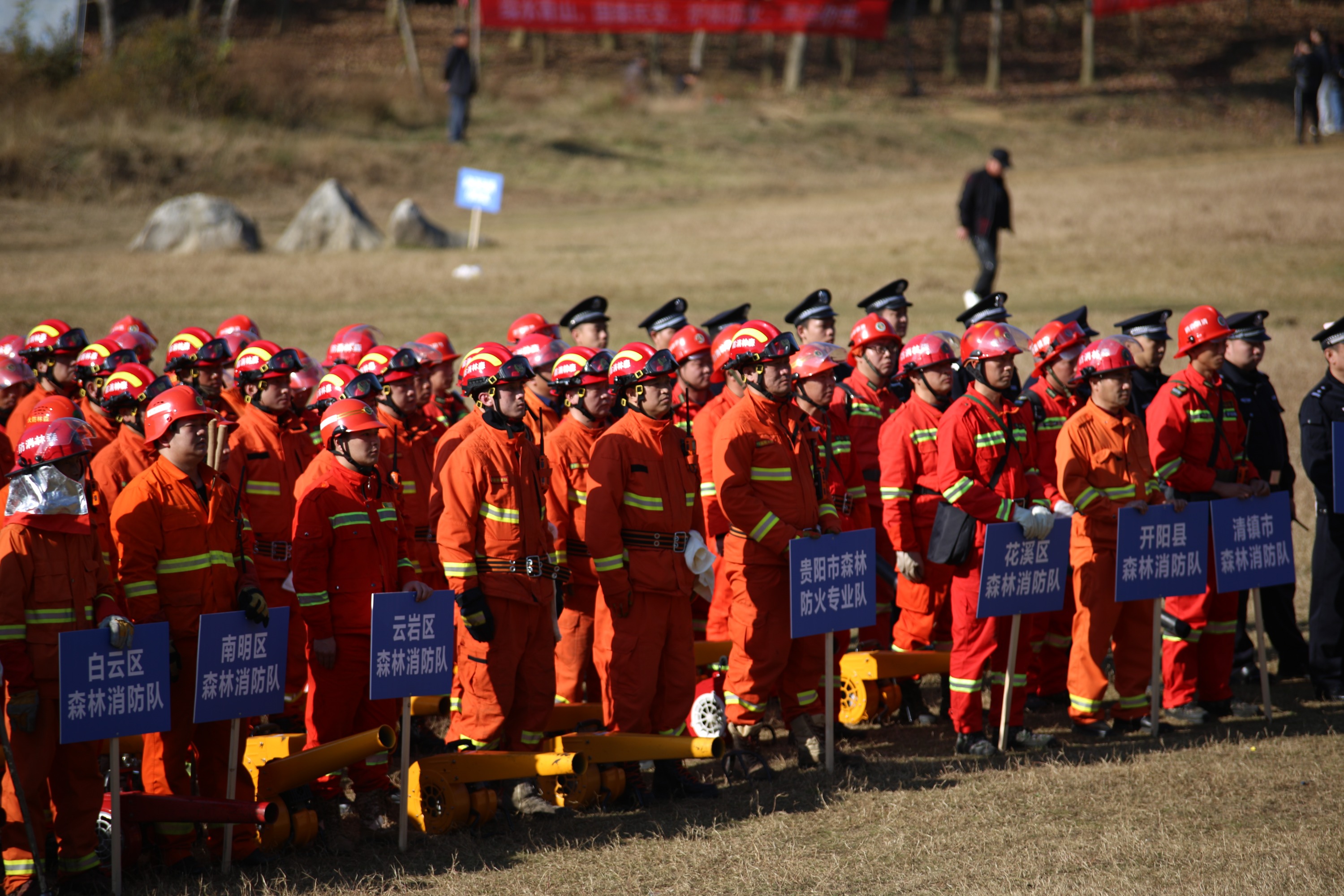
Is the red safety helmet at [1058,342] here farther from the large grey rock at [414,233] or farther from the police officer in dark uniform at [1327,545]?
the large grey rock at [414,233]

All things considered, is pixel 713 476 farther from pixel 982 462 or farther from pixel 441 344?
pixel 441 344

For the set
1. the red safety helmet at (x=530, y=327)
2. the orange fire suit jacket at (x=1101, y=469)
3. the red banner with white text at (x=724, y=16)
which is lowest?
the orange fire suit jacket at (x=1101, y=469)

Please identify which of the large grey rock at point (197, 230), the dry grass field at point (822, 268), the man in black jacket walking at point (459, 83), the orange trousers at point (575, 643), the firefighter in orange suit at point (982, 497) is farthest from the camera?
the man in black jacket walking at point (459, 83)

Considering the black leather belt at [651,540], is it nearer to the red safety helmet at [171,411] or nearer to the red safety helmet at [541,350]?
the red safety helmet at [541,350]

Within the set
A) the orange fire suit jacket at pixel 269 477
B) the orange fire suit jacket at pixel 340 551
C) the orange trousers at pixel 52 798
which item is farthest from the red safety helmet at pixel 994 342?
the orange trousers at pixel 52 798

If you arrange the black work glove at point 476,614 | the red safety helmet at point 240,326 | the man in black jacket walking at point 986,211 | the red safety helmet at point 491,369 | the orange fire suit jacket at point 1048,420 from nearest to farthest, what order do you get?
1. the black work glove at point 476,614
2. the red safety helmet at point 491,369
3. the orange fire suit jacket at point 1048,420
4. the red safety helmet at point 240,326
5. the man in black jacket walking at point 986,211

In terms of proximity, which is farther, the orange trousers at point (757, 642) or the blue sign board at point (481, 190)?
the blue sign board at point (481, 190)

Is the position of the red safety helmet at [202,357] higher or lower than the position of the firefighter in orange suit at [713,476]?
higher

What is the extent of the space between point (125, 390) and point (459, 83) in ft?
101

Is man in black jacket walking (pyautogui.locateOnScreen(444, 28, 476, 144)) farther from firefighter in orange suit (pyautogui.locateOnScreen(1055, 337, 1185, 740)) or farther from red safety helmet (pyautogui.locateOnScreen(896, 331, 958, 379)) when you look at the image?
firefighter in orange suit (pyautogui.locateOnScreen(1055, 337, 1185, 740))

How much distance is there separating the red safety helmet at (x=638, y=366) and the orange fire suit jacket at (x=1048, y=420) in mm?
2625

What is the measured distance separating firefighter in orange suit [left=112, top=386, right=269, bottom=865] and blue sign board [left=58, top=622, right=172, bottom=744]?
0.68 feet

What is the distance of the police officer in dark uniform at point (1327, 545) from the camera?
30.1ft

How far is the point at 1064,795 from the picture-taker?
732 cm
